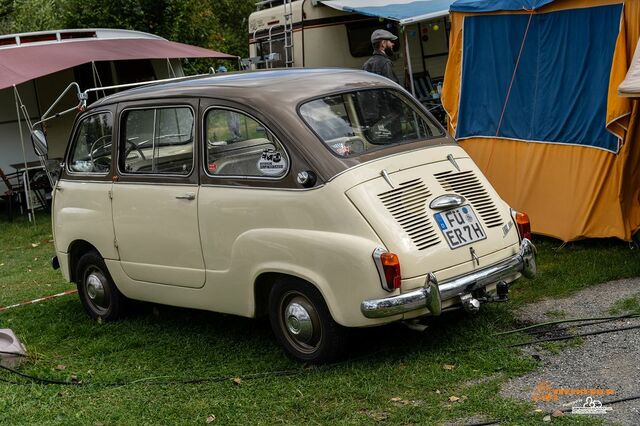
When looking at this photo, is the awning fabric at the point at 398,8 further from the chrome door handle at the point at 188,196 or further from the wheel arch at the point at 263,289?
the wheel arch at the point at 263,289

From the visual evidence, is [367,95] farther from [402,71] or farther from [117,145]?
[402,71]

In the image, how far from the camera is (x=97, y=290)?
721cm

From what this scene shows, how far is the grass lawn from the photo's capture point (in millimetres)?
4840

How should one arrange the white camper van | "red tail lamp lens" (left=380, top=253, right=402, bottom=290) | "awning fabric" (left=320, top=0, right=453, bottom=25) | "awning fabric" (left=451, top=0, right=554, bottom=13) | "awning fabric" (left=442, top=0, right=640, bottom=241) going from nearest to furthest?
"red tail lamp lens" (left=380, top=253, right=402, bottom=290) → "awning fabric" (left=442, top=0, right=640, bottom=241) → "awning fabric" (left=451, top=0, right=554, bottom=13) → "awning fabric" (left=320, top=0, right=453, bottom=25) → the white camper van

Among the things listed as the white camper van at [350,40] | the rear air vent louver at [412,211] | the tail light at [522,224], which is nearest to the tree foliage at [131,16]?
the white camper van at [350,40]

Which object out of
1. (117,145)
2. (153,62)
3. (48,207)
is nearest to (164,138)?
(117,145)

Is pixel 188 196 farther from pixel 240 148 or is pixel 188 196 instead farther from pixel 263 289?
pixel 263 289

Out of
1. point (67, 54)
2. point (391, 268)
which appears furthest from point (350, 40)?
point (391, 268)

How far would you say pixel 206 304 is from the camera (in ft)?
20.1

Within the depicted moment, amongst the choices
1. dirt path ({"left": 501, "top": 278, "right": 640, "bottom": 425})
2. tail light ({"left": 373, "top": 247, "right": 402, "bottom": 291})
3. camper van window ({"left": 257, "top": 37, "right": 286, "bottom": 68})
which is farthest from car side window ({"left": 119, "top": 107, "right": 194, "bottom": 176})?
camper van window ({"left": 257, "top": 37, "right": 286, "bottom": 68})

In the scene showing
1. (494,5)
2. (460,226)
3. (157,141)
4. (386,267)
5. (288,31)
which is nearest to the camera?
(386,267)

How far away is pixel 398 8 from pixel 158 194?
8498 millimetres

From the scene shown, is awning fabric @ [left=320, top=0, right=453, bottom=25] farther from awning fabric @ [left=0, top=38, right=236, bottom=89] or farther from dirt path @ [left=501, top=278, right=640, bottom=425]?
dirt path @ [left=501, top=278, right=640, bottom=425]

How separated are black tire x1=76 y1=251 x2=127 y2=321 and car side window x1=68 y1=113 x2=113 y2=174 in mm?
712
